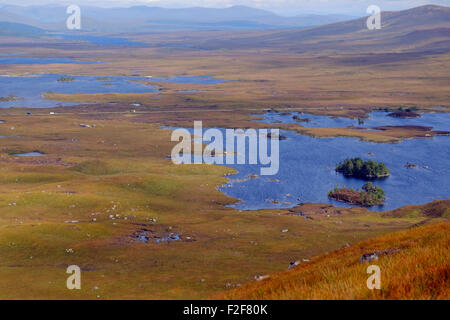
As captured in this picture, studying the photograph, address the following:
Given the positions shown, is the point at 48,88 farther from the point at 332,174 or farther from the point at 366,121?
the point at 332,174

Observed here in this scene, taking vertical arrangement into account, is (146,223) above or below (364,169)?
below

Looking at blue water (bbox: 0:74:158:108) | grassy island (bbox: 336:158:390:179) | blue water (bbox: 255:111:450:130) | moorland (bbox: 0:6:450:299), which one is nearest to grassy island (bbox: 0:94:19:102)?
blue water (bbox: 0:74:158:108)

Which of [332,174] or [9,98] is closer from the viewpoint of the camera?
[332,174]

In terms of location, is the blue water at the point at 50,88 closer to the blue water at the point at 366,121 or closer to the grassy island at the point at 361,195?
the blue water at the point at 366,121

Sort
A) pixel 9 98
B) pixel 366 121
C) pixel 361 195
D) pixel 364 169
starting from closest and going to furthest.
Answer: pixel 361 195 → pixel 364 169 → pixel 366 121 → pixel 9 98

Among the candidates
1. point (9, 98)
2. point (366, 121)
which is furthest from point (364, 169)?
point (9, 98)

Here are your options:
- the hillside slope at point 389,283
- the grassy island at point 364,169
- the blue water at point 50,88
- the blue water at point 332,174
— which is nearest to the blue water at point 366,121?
the blue water at point 332,174

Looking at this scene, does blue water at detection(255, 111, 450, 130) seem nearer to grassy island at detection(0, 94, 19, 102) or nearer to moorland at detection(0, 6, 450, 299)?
moorland at detection(0, 6, 450, 299)
